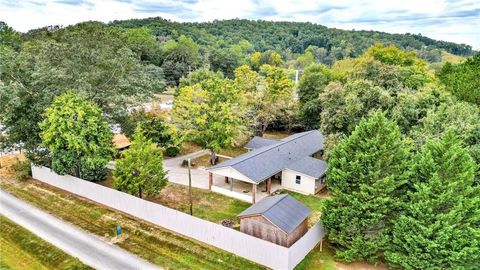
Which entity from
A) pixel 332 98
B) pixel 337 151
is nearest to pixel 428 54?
pixel 332 98

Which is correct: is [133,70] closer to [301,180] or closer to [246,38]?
[301,180]

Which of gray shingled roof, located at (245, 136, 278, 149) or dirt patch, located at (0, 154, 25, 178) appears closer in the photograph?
dirt patch, located at (0, 154, 25, 178)

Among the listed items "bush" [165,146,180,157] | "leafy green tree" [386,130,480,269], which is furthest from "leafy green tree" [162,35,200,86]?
"leafy green tree" [386,130,480,269]

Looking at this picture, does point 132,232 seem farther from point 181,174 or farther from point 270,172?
point 270,172

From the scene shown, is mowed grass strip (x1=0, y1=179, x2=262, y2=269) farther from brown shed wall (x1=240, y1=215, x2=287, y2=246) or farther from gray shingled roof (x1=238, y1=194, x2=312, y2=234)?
gray shingled roof (x1=238, y1=194, x2=312, y2=234)

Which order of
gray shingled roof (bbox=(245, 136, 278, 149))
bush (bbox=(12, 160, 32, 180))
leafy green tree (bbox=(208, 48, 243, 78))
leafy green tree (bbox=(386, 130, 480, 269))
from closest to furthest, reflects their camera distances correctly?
leafy green tree (bbox=(386, 130, 480, 269)), bush (bbox=(12, 160, 32, 180)), gray shingled roof (bbox=(245, 136, 278, 149)), leafy green tree (bbox=(208, 48, 243, 78))

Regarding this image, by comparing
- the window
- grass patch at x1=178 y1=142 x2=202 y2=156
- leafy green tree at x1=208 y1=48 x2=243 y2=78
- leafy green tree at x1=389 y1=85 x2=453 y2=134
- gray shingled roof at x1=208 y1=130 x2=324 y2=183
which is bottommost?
grass patch at x1=178 y1=142 x2=202 y2=156

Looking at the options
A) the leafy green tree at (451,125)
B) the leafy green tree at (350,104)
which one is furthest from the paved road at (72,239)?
the leafy green tree at (451,125)

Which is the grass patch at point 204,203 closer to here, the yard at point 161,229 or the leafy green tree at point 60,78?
the yard at point 161,229
